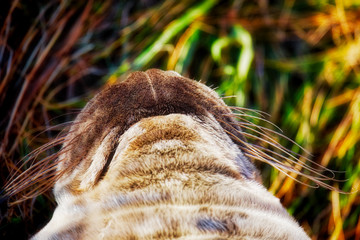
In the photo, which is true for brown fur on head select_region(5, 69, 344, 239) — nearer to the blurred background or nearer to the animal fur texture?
the animal fur texture

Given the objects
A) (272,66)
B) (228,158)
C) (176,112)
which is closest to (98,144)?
(176,112)

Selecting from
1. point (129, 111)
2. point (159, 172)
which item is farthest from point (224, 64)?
point (159, 172)

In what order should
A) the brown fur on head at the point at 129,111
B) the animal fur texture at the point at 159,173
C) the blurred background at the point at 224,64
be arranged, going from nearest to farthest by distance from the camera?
the animal fur texture at the point at 159,173 < the brown fur on head at the point at 129,111 < the blurred background at the point at 224,64

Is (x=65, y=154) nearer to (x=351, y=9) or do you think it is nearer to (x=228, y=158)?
(x=228, y=158)

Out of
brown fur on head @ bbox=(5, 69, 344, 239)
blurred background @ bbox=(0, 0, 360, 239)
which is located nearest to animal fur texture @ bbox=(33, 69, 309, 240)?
brown fur on head @ bbox=(5, 69, 344, 239)

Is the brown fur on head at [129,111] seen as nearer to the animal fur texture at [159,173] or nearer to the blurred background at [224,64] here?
the animal fur texture at [159,173]

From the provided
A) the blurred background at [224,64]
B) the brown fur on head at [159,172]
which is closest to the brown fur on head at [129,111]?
the brown fur on head at [159,172]

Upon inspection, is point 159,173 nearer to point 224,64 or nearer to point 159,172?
point 159,172
